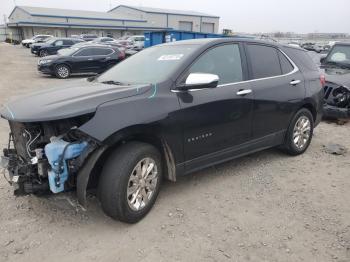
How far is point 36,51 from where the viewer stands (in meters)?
29.8

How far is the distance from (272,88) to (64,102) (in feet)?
9.09

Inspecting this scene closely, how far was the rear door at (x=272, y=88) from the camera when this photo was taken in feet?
15.2

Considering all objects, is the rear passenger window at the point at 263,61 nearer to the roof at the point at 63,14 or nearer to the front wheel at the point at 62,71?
the front wheel at the point at 62,71

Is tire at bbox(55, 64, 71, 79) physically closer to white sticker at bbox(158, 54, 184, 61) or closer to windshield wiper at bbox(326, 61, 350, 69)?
windshield wiper at bbox(326, 61, 350, 69)

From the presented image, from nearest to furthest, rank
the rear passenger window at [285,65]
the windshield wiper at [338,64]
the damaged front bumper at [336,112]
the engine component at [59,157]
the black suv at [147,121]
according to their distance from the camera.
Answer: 1. the engine component at [59,157]
2. the black suv at [147,121]
3. the rear passenger window at [285,65]
4. the damaged front bumper at [336,112]
5. the windshield wiper at [338,64]

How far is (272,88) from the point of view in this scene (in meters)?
4.80

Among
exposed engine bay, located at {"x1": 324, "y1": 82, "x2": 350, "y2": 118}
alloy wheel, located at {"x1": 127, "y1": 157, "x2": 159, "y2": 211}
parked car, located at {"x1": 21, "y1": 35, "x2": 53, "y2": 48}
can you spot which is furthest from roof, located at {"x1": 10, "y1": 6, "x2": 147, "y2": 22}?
alloy wheel, located at {"x1": 127, "y1": 157, "x2": 159, "y2": 211}

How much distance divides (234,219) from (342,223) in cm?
108

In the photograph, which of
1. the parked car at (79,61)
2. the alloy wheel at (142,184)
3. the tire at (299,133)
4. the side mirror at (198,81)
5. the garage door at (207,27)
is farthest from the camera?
the garage door at (207,27)

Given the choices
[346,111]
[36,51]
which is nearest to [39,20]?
[36,51]

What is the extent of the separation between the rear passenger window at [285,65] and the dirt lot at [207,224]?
146 cm

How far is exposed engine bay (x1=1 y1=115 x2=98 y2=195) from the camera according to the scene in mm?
3127

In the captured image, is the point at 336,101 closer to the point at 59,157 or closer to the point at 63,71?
the point at 59,157

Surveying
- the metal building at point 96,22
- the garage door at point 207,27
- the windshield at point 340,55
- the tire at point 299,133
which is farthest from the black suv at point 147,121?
the garage door at point 207,27
